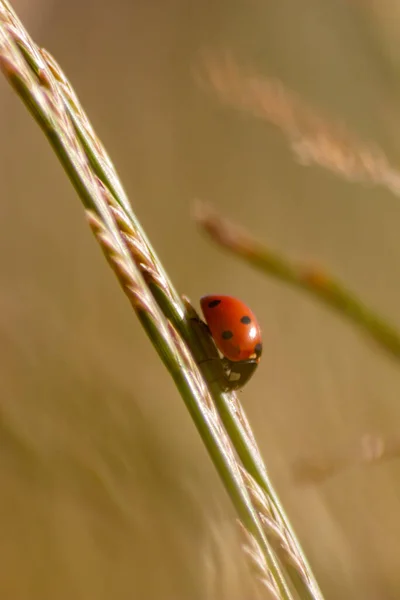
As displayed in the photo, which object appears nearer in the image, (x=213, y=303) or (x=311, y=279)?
(x=311, y=279)

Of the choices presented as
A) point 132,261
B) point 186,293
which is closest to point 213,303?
point 132,261

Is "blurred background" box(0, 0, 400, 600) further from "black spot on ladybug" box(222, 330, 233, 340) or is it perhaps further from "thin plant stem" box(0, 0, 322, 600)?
"thin plant stem" box(0, 0, 322, 600)

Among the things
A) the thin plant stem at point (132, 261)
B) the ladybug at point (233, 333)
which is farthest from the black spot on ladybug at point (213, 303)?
the thin plant stem at point (132, 261)

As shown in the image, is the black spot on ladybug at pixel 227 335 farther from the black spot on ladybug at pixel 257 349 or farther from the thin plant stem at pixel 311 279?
the thin plant stem at pixel 311 279

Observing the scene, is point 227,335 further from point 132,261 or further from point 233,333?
point 132,261

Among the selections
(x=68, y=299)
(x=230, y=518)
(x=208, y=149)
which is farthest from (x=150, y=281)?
(x=208, y=149)

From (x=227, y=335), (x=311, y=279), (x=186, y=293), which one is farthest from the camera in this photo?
(x=186, y=293)

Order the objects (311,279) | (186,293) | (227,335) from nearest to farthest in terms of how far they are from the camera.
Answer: (311,279)
(227,335)
(186,293)
